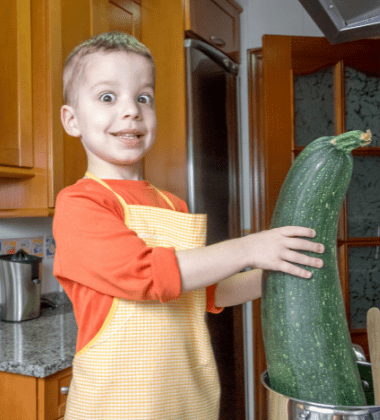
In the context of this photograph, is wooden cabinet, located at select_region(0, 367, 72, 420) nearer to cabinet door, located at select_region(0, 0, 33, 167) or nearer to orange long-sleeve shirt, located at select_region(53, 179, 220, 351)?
orange long-sleeve shirt, located at select_region(53, 179, 220, 351)

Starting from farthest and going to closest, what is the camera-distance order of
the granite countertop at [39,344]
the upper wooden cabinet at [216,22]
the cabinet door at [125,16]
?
the upper wooden cabinet at [216,22]
the cabinet door at [125,16]
the granite countertop at [39,344]

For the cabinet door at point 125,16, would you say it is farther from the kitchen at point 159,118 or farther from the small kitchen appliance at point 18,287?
the small kitchen appliance at point 18,287

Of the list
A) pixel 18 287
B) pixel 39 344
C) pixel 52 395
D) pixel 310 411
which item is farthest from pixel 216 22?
pixel 310 411

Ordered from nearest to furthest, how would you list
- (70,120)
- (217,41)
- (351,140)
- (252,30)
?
(351,140), (70,120), (217,41), (252,30)

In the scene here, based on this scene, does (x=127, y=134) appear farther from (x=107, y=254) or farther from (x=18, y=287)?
(x=18, y=287)

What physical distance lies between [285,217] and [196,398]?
0.31 m

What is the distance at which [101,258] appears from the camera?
59 centimetres

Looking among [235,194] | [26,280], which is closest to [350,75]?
[235,194]

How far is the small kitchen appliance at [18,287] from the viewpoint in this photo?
55.6 inches

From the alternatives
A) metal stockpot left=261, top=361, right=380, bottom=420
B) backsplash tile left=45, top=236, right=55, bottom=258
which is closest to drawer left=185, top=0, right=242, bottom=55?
backsplash tile left=45, top=236, right=55, bottom=258

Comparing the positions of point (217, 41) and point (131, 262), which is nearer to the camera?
point (131, 262)

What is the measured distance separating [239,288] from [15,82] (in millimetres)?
890

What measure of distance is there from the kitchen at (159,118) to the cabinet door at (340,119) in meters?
0.29

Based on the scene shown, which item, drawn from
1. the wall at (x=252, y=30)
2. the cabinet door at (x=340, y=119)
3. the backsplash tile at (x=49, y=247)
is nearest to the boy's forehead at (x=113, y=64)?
the backsplash tile at (x=49, y=247)
